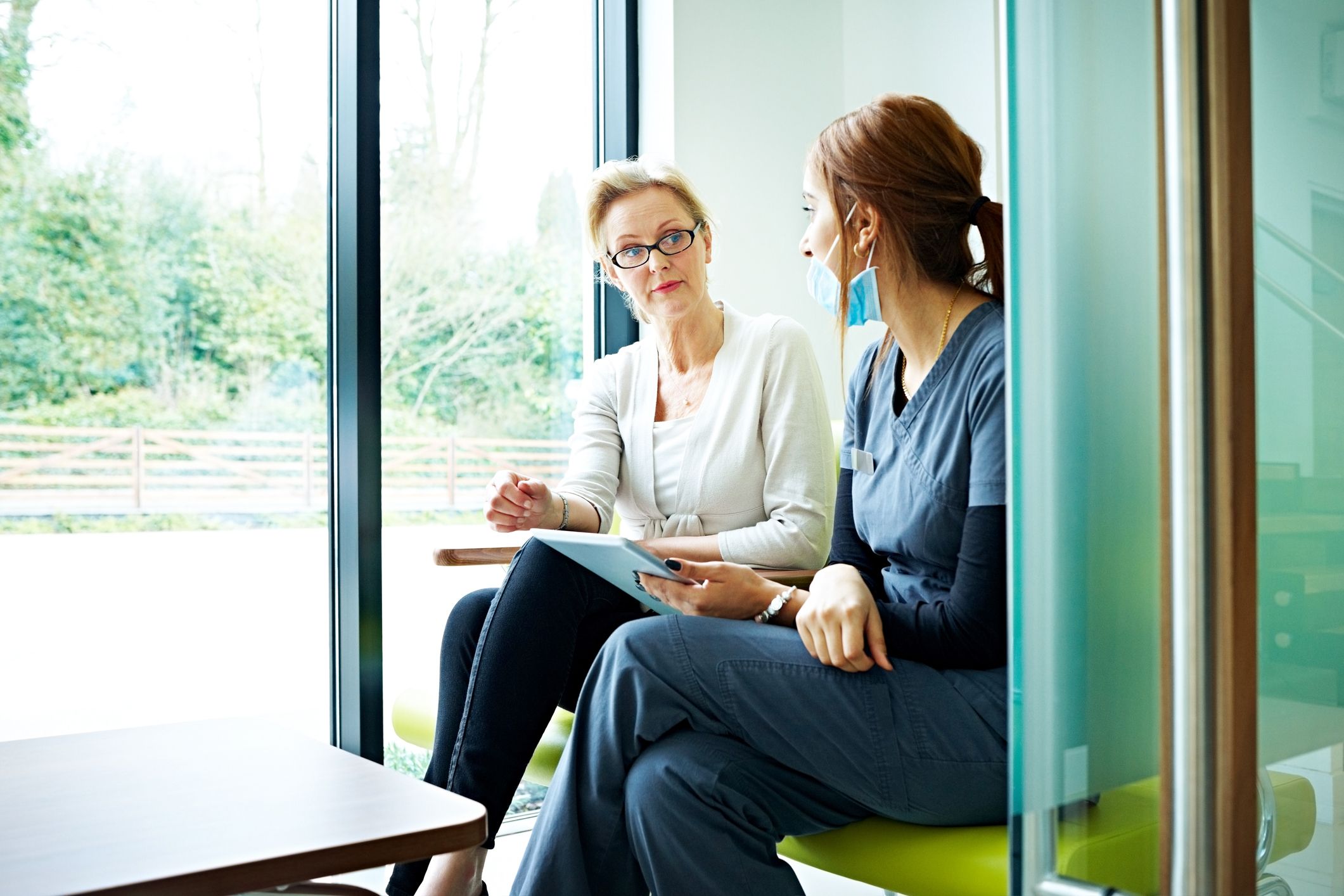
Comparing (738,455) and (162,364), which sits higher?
(162,364)

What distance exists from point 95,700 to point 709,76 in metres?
1.86

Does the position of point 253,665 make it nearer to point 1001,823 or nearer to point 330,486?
point 330,486

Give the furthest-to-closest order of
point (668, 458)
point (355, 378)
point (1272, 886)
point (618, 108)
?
point (618, 108), point (355, 378), point (668, 458), point (1272, 886)

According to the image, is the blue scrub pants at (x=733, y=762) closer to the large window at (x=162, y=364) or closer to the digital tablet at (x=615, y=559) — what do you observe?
the digital tablet at (x=615, y=559)

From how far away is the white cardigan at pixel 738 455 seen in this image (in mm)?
1784

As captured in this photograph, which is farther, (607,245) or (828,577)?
(607,245)

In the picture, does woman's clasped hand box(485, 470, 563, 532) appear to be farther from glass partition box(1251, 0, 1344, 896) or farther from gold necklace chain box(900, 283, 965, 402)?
glass partition box(1251, 0, 1344, 896)

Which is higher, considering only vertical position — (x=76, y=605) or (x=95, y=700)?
(x=76, y=605)

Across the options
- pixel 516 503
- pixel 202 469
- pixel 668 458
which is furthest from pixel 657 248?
pixel 202 469

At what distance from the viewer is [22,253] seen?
1.97 metres

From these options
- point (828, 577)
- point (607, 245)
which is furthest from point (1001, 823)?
point (607, 245)

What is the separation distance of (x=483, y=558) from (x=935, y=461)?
724mm

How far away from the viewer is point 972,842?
1.14 m

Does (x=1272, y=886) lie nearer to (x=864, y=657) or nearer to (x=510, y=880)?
(x=864, y=657)
